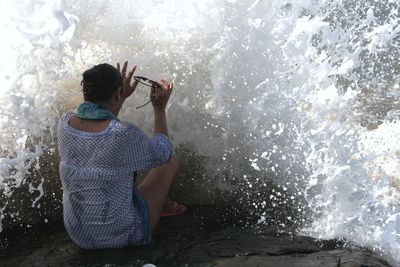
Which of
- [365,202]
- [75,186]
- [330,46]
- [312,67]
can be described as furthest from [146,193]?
[330,46]

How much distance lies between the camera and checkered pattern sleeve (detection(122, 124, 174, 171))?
287 cm

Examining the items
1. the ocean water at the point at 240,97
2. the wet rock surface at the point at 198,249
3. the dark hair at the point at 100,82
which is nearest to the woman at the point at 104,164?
the dark hair at the point at 100,82

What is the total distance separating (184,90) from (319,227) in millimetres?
1707

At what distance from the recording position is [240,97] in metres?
4.24

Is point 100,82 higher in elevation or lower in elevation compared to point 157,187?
higher

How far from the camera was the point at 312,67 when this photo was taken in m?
4.18

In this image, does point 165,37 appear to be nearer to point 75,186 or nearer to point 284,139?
point 284,139

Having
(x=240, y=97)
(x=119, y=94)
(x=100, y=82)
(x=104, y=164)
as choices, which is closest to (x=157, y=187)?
(x=104, y=164)

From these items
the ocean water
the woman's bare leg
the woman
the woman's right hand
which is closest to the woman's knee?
the woman's bare leg

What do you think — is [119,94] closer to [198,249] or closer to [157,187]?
[157,187]

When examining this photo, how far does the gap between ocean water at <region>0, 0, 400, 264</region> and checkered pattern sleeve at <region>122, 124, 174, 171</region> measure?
0.93 metres

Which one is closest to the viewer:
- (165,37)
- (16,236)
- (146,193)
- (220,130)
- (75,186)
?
(75,186)

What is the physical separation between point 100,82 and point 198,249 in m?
1.11

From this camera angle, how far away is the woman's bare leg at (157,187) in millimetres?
3171
